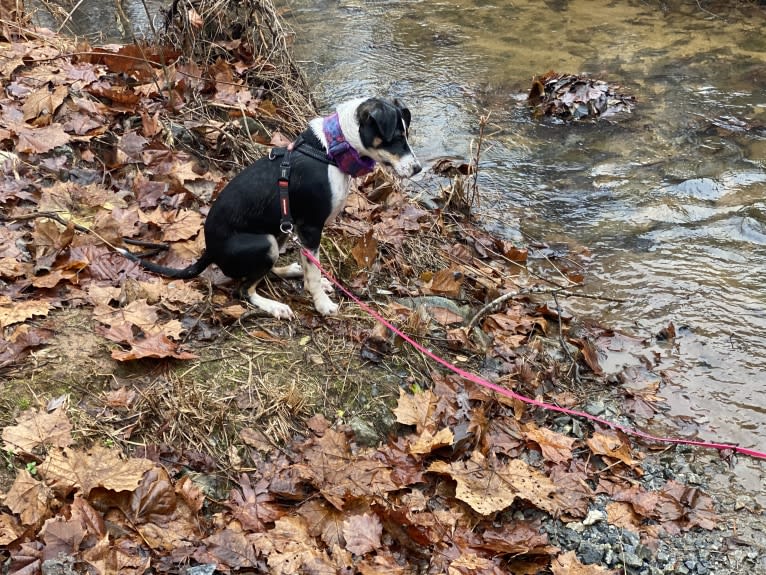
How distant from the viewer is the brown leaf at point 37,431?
2889 millimetres

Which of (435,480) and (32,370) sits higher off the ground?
(32,370)

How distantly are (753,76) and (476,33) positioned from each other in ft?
14.3

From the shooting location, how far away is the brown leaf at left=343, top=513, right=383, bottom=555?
2.93 m

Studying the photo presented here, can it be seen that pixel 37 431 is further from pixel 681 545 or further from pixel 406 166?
pixel 681 545

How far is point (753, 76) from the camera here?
934cm

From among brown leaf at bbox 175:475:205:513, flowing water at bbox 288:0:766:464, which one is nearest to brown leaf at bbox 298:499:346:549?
brown leaf at bbox 175:475:205:513

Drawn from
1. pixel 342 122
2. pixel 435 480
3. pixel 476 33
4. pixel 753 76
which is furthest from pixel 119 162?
pixel 753 76

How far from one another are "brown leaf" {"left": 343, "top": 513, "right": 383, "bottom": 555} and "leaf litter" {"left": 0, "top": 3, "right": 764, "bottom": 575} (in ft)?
0.03

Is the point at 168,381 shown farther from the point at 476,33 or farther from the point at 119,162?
the point at 476,33

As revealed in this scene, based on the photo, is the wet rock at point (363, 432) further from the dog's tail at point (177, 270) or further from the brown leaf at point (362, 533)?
the dog's tail at point (177, 270)

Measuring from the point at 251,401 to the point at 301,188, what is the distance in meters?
1.41

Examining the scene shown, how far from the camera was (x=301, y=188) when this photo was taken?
410 centimetres

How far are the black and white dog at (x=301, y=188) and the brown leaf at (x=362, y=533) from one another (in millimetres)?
1597

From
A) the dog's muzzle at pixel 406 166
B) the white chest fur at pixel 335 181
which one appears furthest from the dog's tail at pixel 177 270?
the dog's muzzle at pixel 406 166
